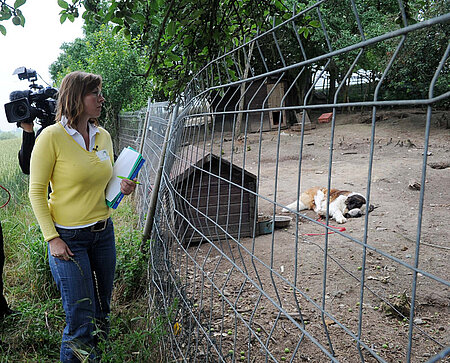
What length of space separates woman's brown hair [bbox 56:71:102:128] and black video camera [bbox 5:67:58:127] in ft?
1.50

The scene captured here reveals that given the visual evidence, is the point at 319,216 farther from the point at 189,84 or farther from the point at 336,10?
the point at 336,10

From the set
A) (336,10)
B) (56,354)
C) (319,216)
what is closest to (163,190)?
(56,354)

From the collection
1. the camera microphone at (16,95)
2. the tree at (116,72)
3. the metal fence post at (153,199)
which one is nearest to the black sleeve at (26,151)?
Answer: the camera microphone at (16,95)

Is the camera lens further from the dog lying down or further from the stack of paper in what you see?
the dog lying down

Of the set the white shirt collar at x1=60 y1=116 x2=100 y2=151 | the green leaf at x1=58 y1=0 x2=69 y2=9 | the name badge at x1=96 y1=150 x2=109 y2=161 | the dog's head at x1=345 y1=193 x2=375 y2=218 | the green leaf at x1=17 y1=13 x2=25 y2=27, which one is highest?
the green leaf at x1=58 y1=0 x2=69 y2=9

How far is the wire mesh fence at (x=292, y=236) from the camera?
1046 millimetres

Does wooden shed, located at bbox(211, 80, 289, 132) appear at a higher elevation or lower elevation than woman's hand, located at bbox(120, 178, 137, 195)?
higher

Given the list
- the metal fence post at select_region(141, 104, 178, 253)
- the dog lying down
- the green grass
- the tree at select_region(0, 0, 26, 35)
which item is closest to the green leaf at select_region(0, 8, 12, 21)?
the tree at select_region(0, 0, 26, 35)

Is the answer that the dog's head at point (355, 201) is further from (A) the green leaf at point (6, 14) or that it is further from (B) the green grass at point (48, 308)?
(A) the green leaf at point (6, 14)

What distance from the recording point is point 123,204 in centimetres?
608

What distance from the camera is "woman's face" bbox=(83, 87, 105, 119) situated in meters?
2.26

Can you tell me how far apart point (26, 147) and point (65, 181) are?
0.50m

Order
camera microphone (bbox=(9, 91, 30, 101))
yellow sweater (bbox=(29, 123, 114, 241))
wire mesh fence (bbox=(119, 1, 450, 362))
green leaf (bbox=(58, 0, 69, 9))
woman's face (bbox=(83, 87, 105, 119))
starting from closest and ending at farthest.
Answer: wire mesh fence (bbox=(119, 1, 450, 362)), green leaf (bbox=(58, 0, 69, 9)), yellow sweater (bbox=(29, 123, 114, 241)), woman's face (bbox=(83, 87, 105, 119)), camera microphone (bbox=(9, 91, 30, 101))

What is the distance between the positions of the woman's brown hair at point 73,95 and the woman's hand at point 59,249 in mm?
629
